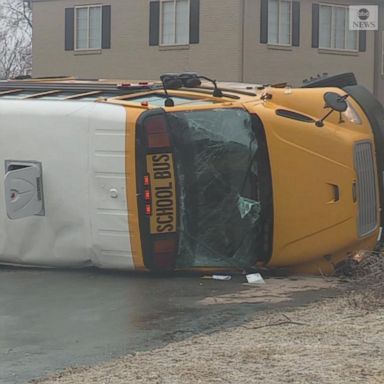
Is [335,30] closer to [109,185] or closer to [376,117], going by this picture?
[376,117]

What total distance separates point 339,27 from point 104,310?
75.6 ft

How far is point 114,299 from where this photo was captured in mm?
8023

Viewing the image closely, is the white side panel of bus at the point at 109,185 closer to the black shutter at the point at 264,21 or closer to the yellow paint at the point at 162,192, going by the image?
the yellow paint at the point at 162,192

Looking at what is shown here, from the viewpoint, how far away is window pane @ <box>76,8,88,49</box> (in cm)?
2888

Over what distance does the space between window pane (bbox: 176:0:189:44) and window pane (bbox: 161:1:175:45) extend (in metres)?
0.19

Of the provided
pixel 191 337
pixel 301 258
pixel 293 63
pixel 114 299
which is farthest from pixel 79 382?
pixel 293 63

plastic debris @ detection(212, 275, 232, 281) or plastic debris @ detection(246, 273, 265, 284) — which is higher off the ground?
plastic debris @ detection(246, 273, 265, 284)

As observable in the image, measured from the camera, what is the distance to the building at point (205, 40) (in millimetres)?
25938

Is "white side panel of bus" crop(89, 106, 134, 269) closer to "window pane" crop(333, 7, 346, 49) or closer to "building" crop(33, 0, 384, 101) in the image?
"building" crop(33, 0, 384, 101)

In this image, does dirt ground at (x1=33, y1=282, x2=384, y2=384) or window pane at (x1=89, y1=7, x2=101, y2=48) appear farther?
window pane at (x1=89, y1=7, x2=101, y2=48)

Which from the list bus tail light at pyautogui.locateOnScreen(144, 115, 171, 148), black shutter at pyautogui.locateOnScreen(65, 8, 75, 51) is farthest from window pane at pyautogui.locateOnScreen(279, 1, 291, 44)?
bus tail light at pyautogui.locateOnScreen(144, 115, 171, 148)

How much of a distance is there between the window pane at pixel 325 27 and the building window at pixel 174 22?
4734 millimetres

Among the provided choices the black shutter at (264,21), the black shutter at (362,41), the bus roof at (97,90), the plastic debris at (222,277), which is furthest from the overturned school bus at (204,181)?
the black shutter at (362,41)

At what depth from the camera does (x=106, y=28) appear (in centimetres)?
2831
